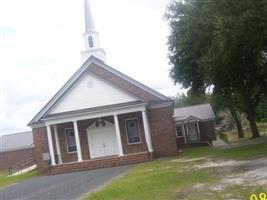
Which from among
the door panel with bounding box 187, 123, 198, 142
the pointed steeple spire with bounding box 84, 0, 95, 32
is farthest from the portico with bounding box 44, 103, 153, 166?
the door panel with bounding box 187, 123, 198, 142

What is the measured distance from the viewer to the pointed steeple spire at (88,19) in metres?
38.5

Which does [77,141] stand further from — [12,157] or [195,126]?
[12,157]

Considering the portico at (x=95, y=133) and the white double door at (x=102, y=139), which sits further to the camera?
the white double door at (x=102, y=139)

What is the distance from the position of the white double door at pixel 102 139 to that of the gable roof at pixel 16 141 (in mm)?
24813

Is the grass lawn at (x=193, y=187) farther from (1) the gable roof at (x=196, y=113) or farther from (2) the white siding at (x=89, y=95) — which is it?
(1) the gable roof at (x=196, y=113)

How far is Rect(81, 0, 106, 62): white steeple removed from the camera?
37.7 metres

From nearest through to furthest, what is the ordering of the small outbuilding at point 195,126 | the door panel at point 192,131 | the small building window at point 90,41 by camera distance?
the small building window at point 90,41 < the small outbuilding at point 195,126 < the door panel at point 192,131

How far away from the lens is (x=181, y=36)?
29.2 metres

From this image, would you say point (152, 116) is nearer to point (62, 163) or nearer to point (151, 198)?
point (62, 163)

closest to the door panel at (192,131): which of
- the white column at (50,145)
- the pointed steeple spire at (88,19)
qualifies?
the pointed steeple spire at (88,19)

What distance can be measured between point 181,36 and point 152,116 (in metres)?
6.50

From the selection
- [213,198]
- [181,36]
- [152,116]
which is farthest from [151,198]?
[152,116]

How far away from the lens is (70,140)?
34844 millimetres

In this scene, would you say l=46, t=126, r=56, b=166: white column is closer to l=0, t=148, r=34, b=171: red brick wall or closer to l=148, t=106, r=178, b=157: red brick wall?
l=148, t=106, r=178, b=157: red brick wall
